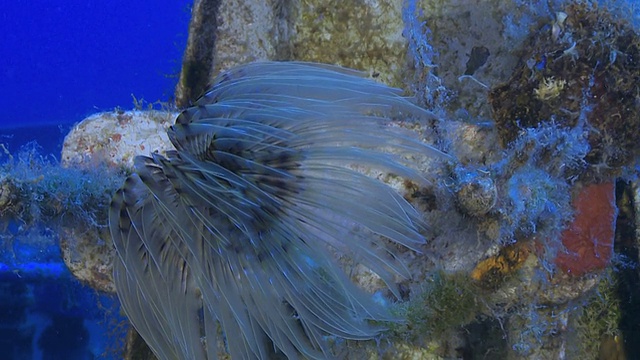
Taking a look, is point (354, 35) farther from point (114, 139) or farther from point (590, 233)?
point (590, 233)

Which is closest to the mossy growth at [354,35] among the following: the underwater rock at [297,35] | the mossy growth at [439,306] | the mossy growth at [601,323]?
the underwater rock at [297,35]

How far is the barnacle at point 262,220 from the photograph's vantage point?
2.65 metres

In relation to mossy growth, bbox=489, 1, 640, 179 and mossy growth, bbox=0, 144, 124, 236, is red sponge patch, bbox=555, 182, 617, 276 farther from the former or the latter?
mossy growth, bbox=0, 144, 124, 236

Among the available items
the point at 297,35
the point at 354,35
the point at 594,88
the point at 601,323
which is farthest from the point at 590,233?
the point at 297,35

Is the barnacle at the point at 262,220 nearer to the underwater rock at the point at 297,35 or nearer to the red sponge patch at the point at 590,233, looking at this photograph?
the red sponge patch at the point at 590,233

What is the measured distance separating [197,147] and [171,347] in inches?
48.0

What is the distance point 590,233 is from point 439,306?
105 cm

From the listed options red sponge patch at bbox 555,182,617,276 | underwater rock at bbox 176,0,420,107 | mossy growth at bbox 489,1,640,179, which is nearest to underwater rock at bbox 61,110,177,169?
underwater rock at bbox 176,0,420,107

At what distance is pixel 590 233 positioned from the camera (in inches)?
125

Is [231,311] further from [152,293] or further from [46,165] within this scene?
[46,165]

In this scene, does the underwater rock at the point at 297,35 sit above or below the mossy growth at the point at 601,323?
above

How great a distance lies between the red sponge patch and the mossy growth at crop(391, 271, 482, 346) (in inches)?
22.7

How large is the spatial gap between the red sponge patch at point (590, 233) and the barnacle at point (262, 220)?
969mm

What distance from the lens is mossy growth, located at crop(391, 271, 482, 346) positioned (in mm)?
3168
